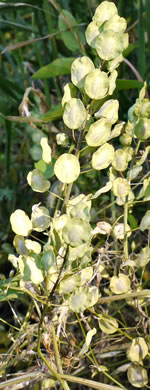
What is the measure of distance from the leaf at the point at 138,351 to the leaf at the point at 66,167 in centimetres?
25

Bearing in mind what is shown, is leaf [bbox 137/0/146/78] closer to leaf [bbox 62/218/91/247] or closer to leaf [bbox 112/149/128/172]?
leaf [bbox 112/149/128/172]

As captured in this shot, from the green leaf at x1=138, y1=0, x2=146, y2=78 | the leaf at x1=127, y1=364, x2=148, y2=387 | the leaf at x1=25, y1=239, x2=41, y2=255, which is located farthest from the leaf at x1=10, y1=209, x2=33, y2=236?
the green leaf at x1=138, y1=0, x2=146, y2=78

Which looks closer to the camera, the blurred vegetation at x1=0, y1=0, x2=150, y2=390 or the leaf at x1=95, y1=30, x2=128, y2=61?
the leaf at x1=95, y1=30, x2=128, y2=61

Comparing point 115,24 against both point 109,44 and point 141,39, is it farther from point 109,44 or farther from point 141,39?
point 141,39

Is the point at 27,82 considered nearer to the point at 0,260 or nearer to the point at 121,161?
the point at 0,260

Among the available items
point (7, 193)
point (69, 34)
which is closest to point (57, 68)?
point (69, 34)

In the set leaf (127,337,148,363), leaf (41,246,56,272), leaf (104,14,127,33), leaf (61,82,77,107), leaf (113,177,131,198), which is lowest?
leaf (127,337,148,363)

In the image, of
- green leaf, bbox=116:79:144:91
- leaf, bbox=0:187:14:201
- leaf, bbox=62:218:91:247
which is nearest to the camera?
leaf, bbox=62:218:91:247

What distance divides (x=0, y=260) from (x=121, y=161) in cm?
41

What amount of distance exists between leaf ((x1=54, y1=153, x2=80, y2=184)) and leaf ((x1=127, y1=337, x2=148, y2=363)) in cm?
25

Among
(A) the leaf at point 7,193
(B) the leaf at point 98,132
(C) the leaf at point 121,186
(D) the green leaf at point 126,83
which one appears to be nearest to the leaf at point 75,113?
(B) the leaf at point 98,132

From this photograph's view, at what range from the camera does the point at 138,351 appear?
0.59 m

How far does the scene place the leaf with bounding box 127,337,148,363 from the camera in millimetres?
587

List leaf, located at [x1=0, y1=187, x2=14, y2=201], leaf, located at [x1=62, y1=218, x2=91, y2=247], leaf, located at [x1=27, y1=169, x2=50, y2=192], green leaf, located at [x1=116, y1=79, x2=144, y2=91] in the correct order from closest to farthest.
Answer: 1. leaf, located at [x1=62, y1=218, x2=91, y2=247]
2. leaf, located at [x1=27, y1=169, x2=50, y2=192]
3. green leaf, located at [x1=116, y1=79, x2=144, y2=91]
4. leaf, located at [x1=0, y1=187, x2=14, y2=201]
